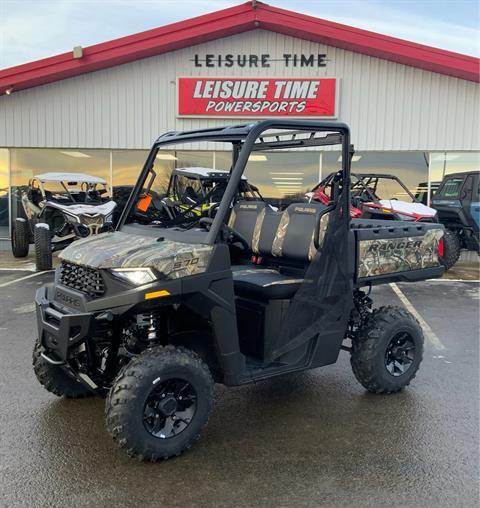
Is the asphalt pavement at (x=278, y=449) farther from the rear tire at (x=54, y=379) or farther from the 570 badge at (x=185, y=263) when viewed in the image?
the 570 badge at (x=185, y=263)

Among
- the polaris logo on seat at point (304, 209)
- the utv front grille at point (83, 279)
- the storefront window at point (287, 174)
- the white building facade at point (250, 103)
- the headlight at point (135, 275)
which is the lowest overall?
the utv front grille at point (83, 279)

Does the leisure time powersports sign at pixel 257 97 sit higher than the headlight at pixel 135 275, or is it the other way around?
the leisure time powersports sign at pixel 257 97

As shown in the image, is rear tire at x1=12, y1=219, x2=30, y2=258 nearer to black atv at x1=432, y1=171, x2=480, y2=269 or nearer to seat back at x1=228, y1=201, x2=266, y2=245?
seat back at x1=228, y1=201, x2=266, y2=245

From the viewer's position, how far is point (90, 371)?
344 cm

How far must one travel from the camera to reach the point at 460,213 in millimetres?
11148

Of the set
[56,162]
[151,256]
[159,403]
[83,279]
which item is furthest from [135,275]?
[56,162]

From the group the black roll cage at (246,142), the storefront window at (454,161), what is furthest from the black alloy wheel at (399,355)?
the storefront window at (454,161)

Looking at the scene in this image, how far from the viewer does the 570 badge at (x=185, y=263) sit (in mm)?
3152

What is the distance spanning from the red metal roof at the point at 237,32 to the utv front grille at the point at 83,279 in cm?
1000

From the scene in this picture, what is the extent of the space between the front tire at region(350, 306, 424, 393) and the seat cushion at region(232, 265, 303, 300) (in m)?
0.77

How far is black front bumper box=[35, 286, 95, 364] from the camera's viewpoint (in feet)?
10.2

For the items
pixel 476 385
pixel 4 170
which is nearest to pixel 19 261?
pixel 4 170

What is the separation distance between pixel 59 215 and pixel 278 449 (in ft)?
27.8

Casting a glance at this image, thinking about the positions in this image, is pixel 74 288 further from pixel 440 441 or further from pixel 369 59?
pixel 369 59
